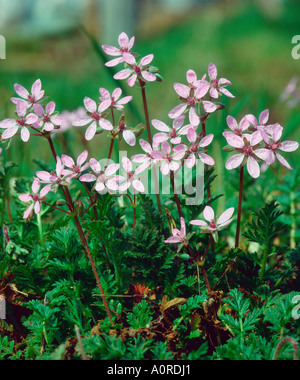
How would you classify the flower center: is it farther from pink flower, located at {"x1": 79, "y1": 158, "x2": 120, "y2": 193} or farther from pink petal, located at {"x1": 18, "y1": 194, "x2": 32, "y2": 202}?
pink petal, located at {"x1": 18, "y1": 194, "x2": 32, "y2": 202}

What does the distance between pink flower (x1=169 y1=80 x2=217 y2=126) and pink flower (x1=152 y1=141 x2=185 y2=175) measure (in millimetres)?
76

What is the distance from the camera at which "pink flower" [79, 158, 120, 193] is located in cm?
99

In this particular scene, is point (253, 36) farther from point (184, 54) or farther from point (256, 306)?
point (256, 306)

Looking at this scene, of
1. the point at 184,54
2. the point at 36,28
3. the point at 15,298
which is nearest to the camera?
the point at 15,298

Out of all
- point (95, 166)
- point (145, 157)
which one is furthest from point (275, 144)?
point (95, 166)

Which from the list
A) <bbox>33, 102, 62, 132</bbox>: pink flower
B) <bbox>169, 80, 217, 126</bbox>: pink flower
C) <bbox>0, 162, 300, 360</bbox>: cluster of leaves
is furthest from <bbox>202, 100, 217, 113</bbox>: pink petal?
<bbox>33, 102, 62, 132</bbox>: pink flower

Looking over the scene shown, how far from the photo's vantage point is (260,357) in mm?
949

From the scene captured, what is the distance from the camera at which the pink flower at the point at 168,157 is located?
100 centimetres

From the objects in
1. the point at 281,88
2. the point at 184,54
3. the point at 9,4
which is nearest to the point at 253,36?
the point at 184,54

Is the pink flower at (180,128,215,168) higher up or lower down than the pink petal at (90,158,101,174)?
higher up

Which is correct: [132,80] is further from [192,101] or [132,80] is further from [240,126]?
[240,126]

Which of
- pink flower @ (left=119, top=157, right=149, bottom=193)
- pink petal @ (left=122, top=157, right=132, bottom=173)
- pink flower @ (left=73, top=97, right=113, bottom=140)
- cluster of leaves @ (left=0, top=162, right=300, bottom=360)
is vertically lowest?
cluster of leaves @ (left=0, top=162, right=300, bottom=360)

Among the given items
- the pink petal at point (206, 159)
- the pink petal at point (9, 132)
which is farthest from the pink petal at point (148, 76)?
the pink petal at point (9, 132)
